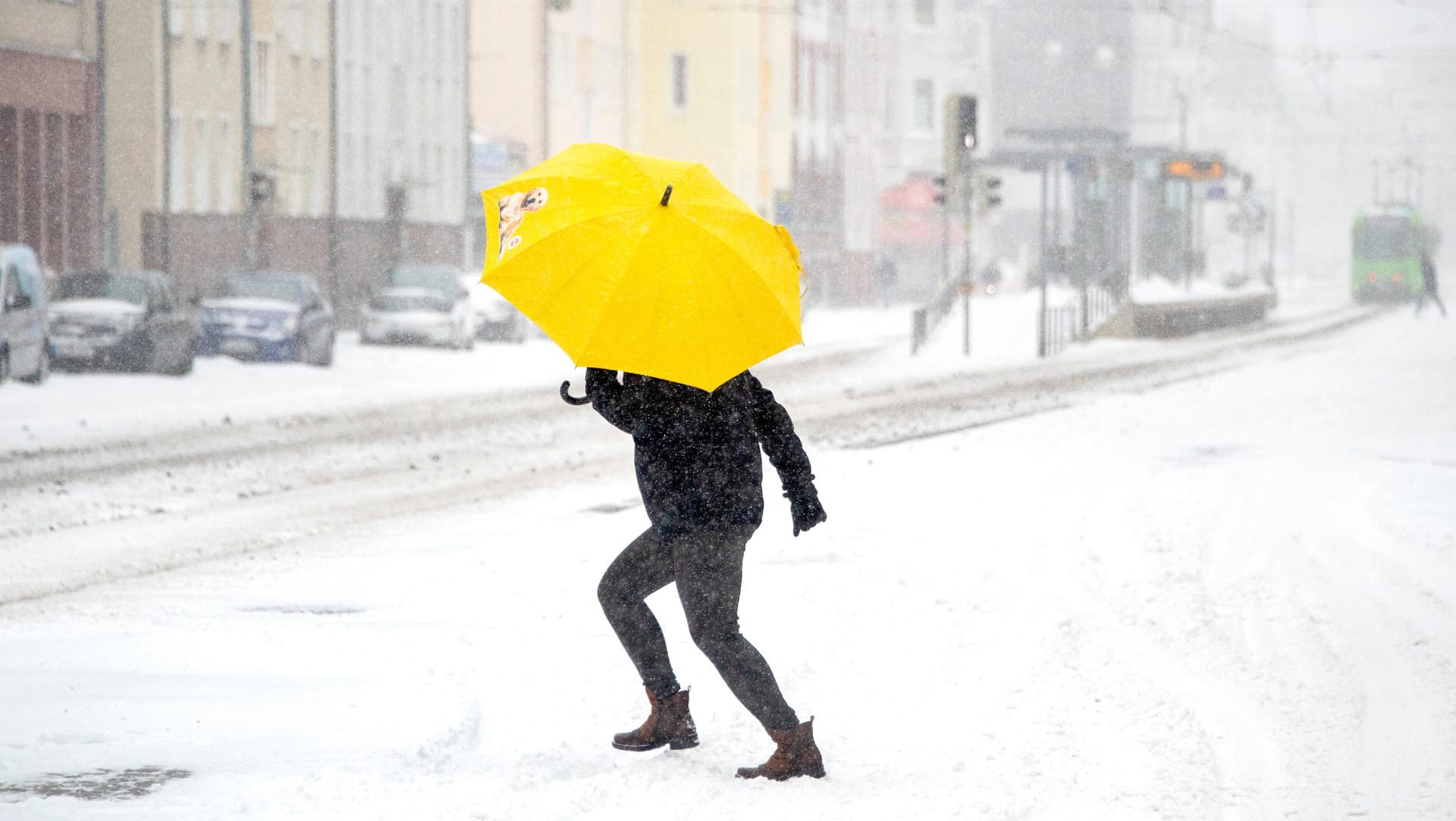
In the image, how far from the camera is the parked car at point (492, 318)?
4138cm

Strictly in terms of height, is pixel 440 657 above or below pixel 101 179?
below

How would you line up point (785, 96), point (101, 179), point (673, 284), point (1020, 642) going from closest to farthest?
Answer: 1. point (673, 284)
2. point (1020, 642)
3. point (101, 179)
4. point (785, 96)

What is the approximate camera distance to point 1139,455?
57.5 feet

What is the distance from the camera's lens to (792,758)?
6250mm

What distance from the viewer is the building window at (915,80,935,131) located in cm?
9550

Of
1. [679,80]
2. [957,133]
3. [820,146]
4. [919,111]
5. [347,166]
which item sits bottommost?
[957,133]

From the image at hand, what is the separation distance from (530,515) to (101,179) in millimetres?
30444

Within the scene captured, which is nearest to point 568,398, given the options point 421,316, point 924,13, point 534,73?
point 421,316

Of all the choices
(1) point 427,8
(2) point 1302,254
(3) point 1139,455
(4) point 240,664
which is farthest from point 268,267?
(2) point 1302,254

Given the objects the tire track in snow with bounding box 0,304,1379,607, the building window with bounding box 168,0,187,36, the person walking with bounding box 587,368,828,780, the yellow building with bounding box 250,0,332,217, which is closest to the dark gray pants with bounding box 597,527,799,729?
the person walking with bounding box 587,368,828,780

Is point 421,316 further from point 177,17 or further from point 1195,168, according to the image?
point 1195,168

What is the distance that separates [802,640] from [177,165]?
37.3 meters

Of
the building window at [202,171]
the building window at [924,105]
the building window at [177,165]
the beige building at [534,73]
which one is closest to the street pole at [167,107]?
the building window at [177,165]

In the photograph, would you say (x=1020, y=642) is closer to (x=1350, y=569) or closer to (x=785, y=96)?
(x=1350, y=569)
